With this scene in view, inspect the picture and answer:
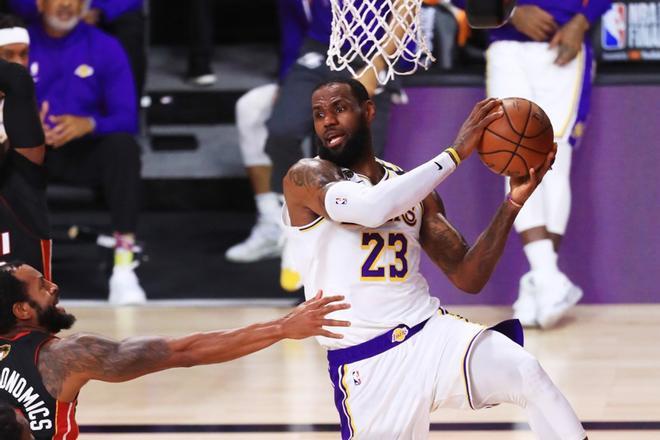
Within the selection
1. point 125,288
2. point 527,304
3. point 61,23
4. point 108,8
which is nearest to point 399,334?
point 527,304

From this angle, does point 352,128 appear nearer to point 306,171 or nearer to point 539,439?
point 306,171

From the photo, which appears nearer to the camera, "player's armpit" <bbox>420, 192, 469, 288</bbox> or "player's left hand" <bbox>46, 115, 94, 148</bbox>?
"player's armpit" <bbox>420, 192, 469, 288</bbox>

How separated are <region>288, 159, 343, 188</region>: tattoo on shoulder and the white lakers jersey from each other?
71 mm

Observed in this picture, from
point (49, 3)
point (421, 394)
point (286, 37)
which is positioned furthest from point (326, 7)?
point (421, 394)

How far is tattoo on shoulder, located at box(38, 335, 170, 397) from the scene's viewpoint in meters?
3.87

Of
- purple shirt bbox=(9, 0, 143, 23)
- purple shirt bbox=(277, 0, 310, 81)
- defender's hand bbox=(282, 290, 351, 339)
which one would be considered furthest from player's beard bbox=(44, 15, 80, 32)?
defender's hand bbox=(282, 290, 351, 339)

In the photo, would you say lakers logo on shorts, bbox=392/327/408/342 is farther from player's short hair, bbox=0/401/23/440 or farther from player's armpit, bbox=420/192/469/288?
player's short hair, bbox=0/401/23/440

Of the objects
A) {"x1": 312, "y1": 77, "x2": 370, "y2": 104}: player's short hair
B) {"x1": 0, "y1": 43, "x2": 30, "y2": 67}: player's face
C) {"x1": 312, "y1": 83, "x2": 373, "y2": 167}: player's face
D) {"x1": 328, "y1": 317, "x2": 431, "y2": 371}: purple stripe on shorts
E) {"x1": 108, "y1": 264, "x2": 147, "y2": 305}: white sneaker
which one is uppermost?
{"x1": 312, "y1": 77, "x2": 370, "y2": 104}: player's short hair

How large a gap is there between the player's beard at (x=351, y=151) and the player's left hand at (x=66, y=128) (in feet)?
10.9

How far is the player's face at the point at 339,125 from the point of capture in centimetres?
468

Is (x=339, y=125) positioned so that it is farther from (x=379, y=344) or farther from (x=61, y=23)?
(x=61, y=23)

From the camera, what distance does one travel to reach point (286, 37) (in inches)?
311

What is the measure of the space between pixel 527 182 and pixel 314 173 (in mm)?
691

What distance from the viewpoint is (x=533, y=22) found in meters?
7.13
